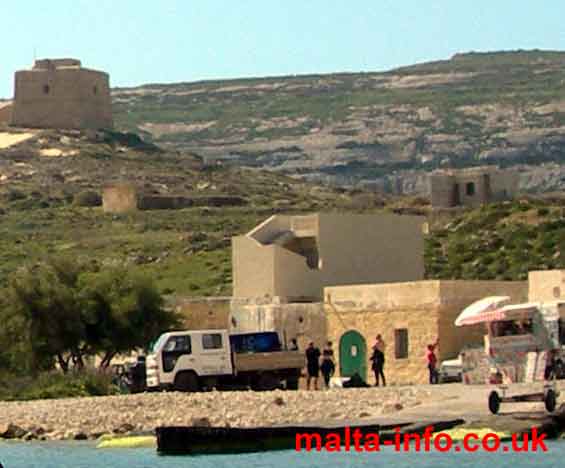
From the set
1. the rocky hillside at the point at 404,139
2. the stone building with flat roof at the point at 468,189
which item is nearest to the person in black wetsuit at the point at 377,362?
the stone building with flat roof at the point at 468,189

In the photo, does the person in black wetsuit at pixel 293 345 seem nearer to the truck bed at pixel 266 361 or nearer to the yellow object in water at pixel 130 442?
the truck bed at pixel 266 361

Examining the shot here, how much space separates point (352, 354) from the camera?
43.1 meters

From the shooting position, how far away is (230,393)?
37250 mm

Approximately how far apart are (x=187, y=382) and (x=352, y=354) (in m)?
4.85

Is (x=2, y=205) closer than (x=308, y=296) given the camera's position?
No

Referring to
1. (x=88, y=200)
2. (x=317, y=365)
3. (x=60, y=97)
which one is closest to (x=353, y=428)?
(x=317, y=365)

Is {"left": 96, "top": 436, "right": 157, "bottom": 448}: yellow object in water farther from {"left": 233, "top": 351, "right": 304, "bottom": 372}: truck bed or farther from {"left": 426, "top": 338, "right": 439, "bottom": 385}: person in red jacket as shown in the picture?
{"left": 426, "top": 338, "right": 439, "bottom": 385}: person in red jacket

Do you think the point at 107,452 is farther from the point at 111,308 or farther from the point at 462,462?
the point at 111,308

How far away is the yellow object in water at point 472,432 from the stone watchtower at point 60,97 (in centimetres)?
7806

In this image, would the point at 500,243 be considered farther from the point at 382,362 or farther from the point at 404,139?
the point at 404,139

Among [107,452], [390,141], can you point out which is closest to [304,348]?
[107,452]

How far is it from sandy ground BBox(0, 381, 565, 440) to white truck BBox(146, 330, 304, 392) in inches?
55.7

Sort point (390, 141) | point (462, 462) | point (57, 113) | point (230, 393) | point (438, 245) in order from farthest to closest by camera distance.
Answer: point (390, 141) < point (57, 113) < point (438, 245) < point (230, 393) < point (462, 462)

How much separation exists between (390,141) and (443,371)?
5663 inches
